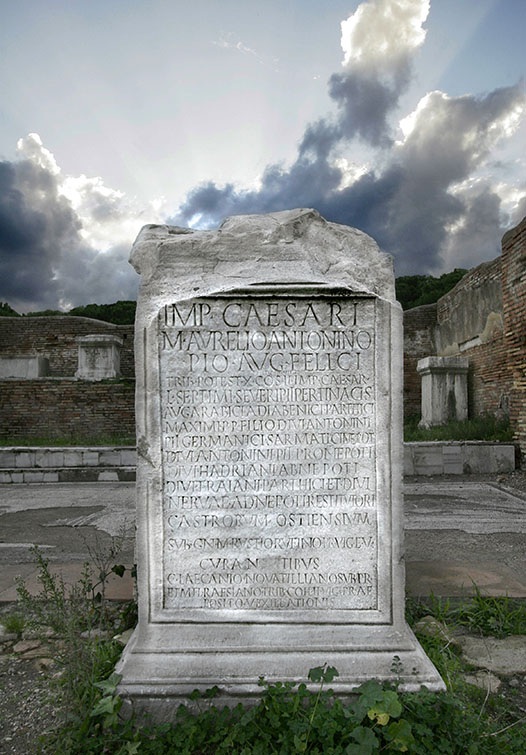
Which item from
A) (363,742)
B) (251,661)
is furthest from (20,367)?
(363,742)

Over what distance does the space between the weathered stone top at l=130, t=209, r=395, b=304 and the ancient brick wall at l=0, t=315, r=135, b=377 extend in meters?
16.2

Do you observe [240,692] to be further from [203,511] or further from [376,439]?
[376,439]

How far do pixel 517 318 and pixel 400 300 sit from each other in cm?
1697

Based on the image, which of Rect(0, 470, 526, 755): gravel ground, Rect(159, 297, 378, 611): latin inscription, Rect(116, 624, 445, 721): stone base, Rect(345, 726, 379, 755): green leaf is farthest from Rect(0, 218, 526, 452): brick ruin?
Rect(345, 726, 379, 755): green leaf

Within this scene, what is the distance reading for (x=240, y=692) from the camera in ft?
5.94

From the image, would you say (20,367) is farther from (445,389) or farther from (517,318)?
(517,318)

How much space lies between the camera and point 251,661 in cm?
192

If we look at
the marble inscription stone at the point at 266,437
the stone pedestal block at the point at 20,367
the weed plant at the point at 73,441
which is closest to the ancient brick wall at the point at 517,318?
Answer: the marble inscription stone at the point at 266,437

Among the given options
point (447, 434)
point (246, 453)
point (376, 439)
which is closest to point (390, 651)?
point (376, 439)

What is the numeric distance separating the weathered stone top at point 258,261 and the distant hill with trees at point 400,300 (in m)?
19.8

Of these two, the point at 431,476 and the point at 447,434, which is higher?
the point at 447,434

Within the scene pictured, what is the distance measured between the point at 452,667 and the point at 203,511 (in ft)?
4.20

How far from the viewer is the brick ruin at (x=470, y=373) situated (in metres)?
7.71

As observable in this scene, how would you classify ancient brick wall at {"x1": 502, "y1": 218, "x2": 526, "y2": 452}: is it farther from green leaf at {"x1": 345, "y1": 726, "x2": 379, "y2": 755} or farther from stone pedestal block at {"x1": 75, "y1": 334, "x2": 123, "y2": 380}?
stone pedestal block at {"x1": 75, "y1": 334, "x2": 123, "y2": 380}
